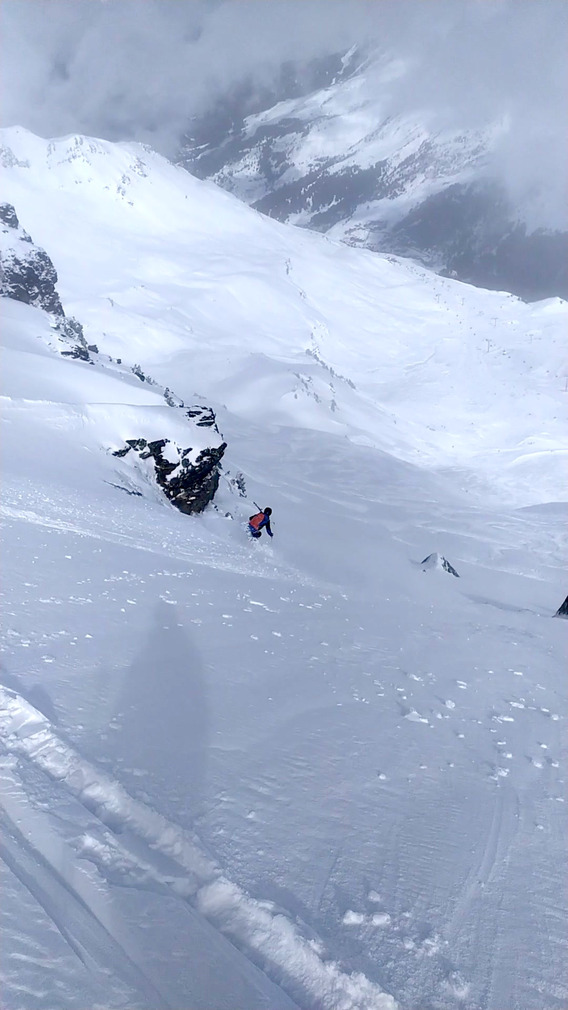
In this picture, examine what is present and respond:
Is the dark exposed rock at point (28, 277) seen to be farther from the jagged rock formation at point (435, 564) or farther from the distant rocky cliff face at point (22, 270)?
the jagged rock formation at point (435, 564)

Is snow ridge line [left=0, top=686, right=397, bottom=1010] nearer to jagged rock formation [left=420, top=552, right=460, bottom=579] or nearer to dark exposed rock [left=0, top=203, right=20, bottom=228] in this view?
jagged rock formation [left=420, top=552, right=460, bottom=579]

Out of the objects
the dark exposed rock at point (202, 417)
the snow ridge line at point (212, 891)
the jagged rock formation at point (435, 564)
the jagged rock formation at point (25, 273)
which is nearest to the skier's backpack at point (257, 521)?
the dark exposed rock at point (202, 417)

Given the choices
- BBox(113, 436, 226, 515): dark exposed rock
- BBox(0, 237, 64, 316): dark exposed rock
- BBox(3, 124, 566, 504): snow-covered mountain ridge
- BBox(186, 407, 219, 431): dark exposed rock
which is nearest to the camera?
BBox(113, 436, 226, 515): dark exposed rock

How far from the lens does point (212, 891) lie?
2.62 m

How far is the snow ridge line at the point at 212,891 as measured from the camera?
2369mm

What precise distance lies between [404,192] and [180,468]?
177397 millimetres

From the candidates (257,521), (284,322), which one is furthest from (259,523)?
(284,322)

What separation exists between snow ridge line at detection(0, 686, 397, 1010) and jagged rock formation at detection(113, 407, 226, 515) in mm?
9447

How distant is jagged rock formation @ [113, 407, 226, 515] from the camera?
41.4ft

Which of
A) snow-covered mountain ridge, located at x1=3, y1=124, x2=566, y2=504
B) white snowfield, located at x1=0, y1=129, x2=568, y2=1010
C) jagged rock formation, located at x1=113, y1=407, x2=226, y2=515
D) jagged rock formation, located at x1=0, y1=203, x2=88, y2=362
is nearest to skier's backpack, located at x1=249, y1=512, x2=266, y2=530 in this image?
white snowfield, located at x1=0, y1=129, x2=568, y2=1010

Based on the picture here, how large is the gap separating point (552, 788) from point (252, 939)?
260cm

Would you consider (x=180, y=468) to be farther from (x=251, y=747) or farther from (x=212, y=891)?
(x=212, y=891)

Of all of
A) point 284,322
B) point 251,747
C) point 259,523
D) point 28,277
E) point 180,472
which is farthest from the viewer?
point 284,322

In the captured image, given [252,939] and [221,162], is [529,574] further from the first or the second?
[221,162]
